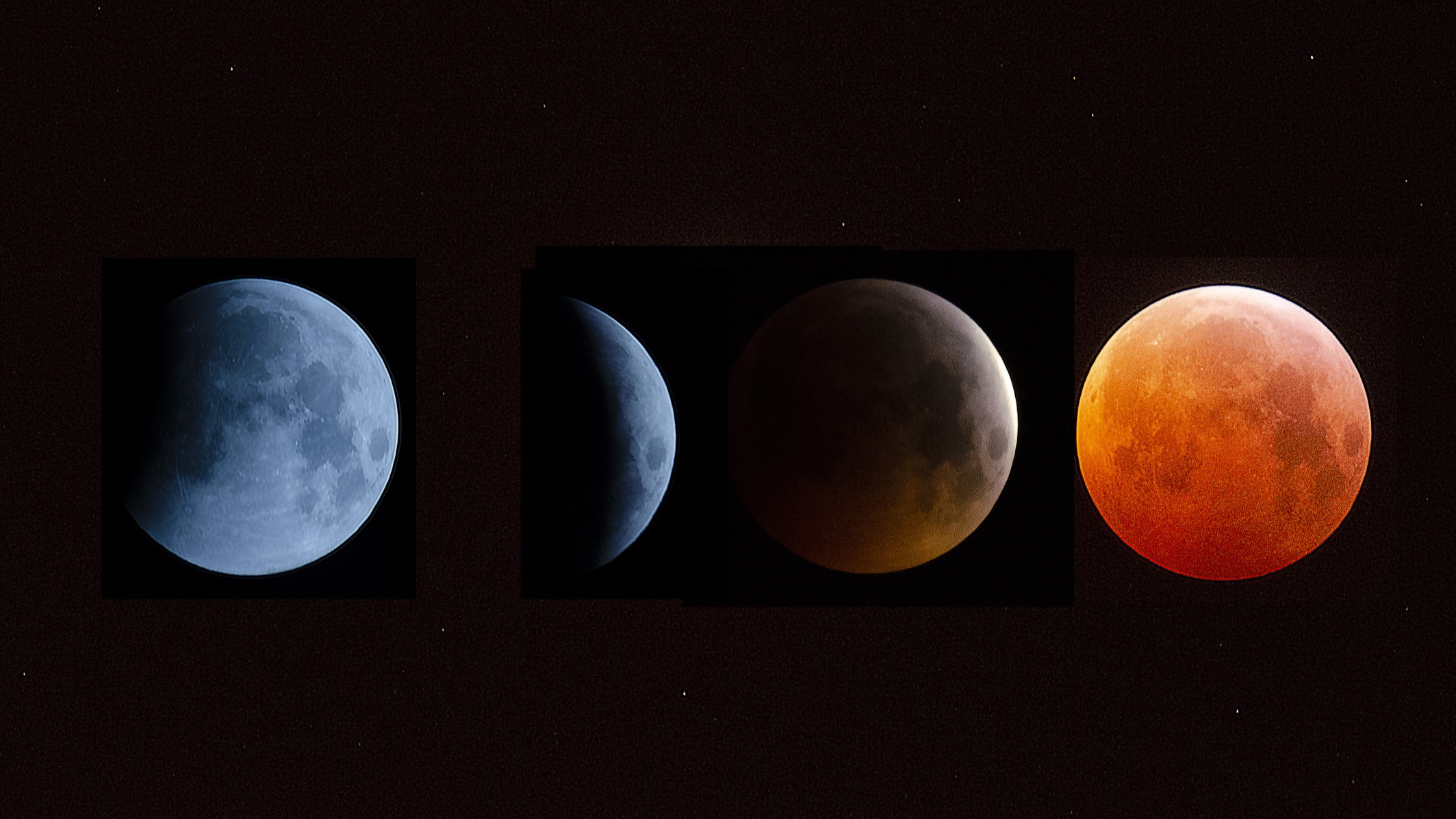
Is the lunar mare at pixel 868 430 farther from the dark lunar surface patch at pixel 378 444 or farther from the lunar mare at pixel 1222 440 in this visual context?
the dark lunar surface patch at pixel 378 444

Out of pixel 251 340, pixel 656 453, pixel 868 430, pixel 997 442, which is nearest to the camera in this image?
pixel 868 430

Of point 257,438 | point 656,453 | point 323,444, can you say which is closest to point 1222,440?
point 656,453

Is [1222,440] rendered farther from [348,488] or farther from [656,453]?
[348,488]

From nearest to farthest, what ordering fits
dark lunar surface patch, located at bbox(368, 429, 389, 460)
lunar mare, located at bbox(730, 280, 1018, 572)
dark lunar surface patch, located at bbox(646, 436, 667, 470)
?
lunar mare, located at bbox(730, 280, 1018, 572) → dark lunar surface patch, located at bbox(368, 429, 389, 460) → dark lunar surface patch, located at bbox(646, 436, 667, 470)

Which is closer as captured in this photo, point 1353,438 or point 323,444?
point 323,444

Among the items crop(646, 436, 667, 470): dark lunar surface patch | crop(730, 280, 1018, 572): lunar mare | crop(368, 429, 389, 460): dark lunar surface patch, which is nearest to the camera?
crop(730, 280, 1018, 572): lunar mare

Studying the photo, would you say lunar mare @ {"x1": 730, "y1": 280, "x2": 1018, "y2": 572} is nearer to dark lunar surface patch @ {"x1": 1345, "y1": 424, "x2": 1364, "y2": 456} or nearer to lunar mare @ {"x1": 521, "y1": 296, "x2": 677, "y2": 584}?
lunar mare @ {"x1": 521, "y1": 296, "x2": 677, "y2": 584}

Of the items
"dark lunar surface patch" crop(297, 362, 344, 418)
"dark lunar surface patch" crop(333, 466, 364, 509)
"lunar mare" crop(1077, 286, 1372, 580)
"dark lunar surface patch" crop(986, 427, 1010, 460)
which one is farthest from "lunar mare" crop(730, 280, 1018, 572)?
"dark lunar surface patch" crop(297, 362, 344, 418)

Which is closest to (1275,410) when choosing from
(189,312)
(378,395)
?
(378,395)
